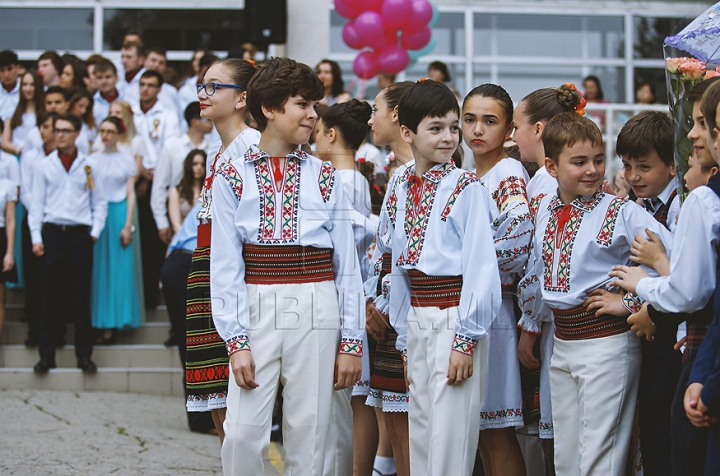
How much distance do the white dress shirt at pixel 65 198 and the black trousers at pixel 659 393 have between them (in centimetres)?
556

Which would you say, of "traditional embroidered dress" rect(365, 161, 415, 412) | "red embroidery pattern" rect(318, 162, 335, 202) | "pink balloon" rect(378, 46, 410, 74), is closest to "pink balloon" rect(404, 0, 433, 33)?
"pink balloon" rect(378, 46, 410, 74)

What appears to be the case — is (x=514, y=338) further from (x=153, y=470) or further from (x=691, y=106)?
(x=153, y=470)

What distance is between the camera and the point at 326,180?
371cm

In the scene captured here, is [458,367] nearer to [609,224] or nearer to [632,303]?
[632,303]

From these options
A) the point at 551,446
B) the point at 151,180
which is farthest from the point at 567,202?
the point at 151,180

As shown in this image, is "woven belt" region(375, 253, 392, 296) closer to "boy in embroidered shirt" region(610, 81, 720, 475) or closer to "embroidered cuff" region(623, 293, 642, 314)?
"embroidered cuff" region(623, 293, 642, 314)

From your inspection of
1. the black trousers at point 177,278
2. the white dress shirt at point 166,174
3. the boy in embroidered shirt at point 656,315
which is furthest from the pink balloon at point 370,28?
the boy in embroidered shirt at point 656,315

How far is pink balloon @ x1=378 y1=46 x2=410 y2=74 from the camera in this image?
9.23 meters

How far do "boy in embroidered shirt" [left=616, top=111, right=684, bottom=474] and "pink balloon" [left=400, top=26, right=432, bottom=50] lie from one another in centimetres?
571

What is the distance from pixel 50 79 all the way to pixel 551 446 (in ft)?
25.4

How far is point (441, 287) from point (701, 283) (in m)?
1.03

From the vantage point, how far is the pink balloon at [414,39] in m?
9.56

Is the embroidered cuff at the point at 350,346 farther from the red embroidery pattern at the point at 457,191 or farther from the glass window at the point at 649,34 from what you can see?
the glass window at the point at 649,34


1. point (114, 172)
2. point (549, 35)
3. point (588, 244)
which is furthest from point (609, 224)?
point (549, 35)
